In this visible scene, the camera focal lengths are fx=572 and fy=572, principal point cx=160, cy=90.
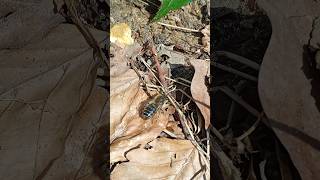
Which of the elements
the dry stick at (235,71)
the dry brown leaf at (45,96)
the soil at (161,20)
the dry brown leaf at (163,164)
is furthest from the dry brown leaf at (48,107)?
the dry stick at (235,71)

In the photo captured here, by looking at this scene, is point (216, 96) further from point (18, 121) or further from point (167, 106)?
point (18, 121)

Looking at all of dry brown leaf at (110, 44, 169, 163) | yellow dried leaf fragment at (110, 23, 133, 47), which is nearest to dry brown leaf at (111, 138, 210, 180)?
dry brown leaf at (110, 44, 169, 163)

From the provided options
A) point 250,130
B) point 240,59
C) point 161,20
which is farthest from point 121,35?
point 250,130

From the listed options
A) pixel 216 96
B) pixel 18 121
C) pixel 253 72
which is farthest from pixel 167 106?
pixel 18 121

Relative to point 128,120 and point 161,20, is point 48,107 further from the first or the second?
point 161,20

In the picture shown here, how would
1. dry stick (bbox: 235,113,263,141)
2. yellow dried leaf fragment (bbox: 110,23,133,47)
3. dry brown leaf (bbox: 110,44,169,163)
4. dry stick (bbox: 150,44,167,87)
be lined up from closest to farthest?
dry stick (bbox: 235,113,263,141)
dry brown leaf (bbox: 110,44,169,163)
dry stick (bbox: 150,44,167,87)
yellow dried leaf fragment (bbox: 110,23,133,47)

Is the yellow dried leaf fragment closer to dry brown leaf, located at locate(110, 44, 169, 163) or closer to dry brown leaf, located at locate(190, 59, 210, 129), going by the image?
dry brown leaf, located at locate(110, 44, 169, 163)

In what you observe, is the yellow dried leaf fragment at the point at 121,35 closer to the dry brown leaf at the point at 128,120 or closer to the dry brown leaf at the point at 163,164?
the dry brown leaf at the point at 128,120
